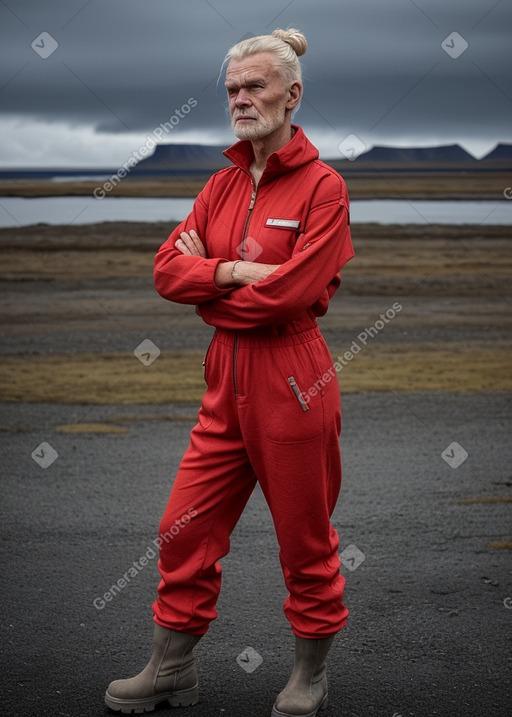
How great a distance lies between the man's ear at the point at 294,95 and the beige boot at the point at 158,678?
1.80 metres

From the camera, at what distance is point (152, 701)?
131 inches

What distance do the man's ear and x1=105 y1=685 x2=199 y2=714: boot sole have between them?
201cm

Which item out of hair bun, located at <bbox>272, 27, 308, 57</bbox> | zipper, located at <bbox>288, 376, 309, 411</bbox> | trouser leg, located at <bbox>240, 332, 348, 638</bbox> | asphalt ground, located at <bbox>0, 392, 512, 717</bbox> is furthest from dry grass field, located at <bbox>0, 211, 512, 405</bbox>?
hair bun, located at <bbox>272, 27, 308, 57</bbox>

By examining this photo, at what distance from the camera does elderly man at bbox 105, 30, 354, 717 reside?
312cm

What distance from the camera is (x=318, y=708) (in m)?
3.35

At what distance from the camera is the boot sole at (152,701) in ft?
10.8

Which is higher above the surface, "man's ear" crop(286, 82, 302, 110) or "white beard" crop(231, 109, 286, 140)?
"man's ear" crop(286, 82, 302, 110)

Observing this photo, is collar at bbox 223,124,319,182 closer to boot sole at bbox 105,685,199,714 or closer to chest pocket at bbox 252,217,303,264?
chest pocket at bbox 252,217,303,264

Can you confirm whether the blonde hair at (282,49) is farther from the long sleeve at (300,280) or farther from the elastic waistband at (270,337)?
the elastic waistband at (270,337)

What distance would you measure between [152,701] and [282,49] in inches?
87.5

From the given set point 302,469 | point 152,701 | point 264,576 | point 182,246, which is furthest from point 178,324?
point 302,469

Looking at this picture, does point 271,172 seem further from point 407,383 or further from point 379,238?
point 379,238

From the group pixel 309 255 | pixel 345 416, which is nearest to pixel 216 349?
pixel 309 255

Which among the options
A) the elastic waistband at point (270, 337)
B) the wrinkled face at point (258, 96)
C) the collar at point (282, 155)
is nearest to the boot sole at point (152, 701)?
the elastic waistband at point (270, 337)
